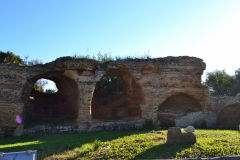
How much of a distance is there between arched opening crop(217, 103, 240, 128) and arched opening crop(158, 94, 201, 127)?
92.3 inches

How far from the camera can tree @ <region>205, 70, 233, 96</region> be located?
23516 mm

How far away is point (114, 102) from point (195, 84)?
20.2 ft

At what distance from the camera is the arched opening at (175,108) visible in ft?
35.3

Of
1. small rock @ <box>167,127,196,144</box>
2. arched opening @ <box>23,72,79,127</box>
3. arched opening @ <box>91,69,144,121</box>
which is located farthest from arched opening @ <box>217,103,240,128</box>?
arched opening @ <box>23,72,79,127</box>

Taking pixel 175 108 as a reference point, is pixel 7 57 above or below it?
above

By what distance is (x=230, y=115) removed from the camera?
40.7 ft

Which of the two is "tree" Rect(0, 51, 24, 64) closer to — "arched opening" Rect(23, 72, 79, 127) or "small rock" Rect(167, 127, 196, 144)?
"arched opening" Rect(23, 72, 79, 127)

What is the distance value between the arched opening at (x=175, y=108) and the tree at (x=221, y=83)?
1456 cm

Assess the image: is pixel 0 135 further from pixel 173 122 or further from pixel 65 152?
pixel 173 122

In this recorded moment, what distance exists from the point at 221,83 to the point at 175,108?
16328mm

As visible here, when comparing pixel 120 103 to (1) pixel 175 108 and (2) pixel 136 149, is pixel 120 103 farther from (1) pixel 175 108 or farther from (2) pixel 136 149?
(2) pixel 136 149

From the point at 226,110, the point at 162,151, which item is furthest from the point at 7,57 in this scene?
the point at 226,110

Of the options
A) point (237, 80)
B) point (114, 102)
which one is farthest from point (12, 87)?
point (237, 80)

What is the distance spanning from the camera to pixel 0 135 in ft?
29.7
